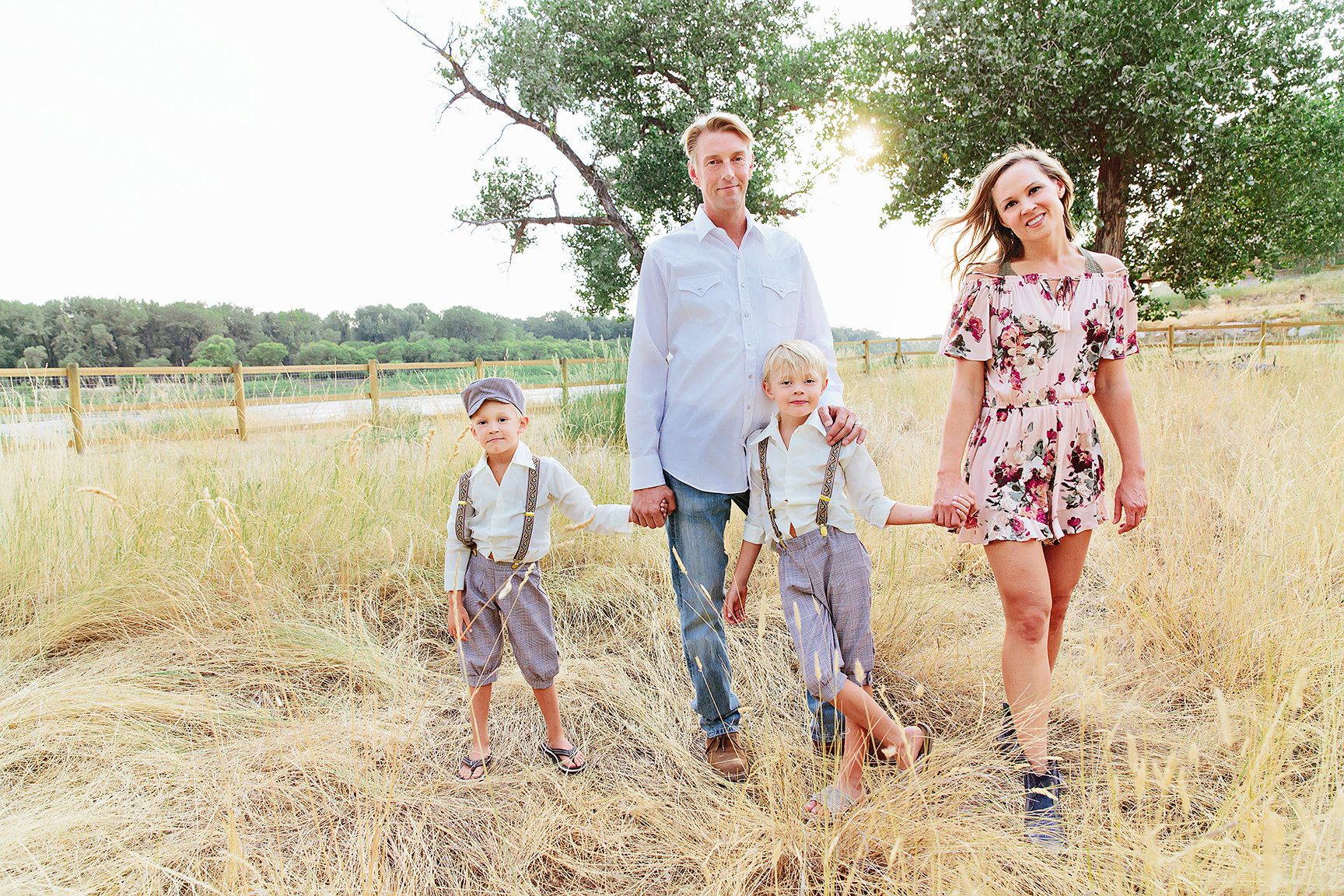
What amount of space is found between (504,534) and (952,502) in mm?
1361

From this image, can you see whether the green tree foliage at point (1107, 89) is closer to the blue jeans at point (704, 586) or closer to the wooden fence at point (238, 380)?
the wooden fence at point (238, 380)

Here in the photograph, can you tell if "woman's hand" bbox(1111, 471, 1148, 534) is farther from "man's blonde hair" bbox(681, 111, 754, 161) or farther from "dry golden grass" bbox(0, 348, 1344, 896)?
"man's blonde hair" bbox(681, 111, 754, 161)

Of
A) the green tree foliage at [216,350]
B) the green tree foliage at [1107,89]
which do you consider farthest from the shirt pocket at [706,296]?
the green tree foliage at [216,350]

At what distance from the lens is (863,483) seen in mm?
2020

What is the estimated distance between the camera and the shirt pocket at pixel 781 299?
86.8 inches

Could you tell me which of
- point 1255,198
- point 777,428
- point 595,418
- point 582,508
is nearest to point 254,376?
point 595,418

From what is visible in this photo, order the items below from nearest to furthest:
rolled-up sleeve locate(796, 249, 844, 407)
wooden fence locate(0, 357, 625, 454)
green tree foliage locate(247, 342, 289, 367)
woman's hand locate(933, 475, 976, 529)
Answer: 1. woman's hand locate(933, 475, 976, 529)
2. rolled-up sleeve locate(796, 249, 844, 407)
3. wooden fence locate(0, 357, 625, 454)
4. green tree foliage locate(247, 342, 289, 367)

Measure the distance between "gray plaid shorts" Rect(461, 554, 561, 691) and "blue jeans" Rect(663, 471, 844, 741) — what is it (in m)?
0.46

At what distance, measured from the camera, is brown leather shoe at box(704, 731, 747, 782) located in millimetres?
2232

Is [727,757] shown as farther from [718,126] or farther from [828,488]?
[718,126]

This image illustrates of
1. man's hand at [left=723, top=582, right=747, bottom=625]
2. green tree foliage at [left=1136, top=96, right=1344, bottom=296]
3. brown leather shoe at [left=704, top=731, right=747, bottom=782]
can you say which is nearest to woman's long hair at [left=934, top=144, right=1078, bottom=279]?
man's hand at [left=723, top=582, right=747, bottom=625]

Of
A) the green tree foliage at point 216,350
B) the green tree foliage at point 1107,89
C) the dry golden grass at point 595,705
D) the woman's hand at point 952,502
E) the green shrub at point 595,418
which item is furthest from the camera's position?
the green tree foliage at point 216,350

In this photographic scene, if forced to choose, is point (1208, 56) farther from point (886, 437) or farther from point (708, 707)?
point (708, 707)

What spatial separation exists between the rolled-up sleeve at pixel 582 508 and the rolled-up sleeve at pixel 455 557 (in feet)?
1.02
